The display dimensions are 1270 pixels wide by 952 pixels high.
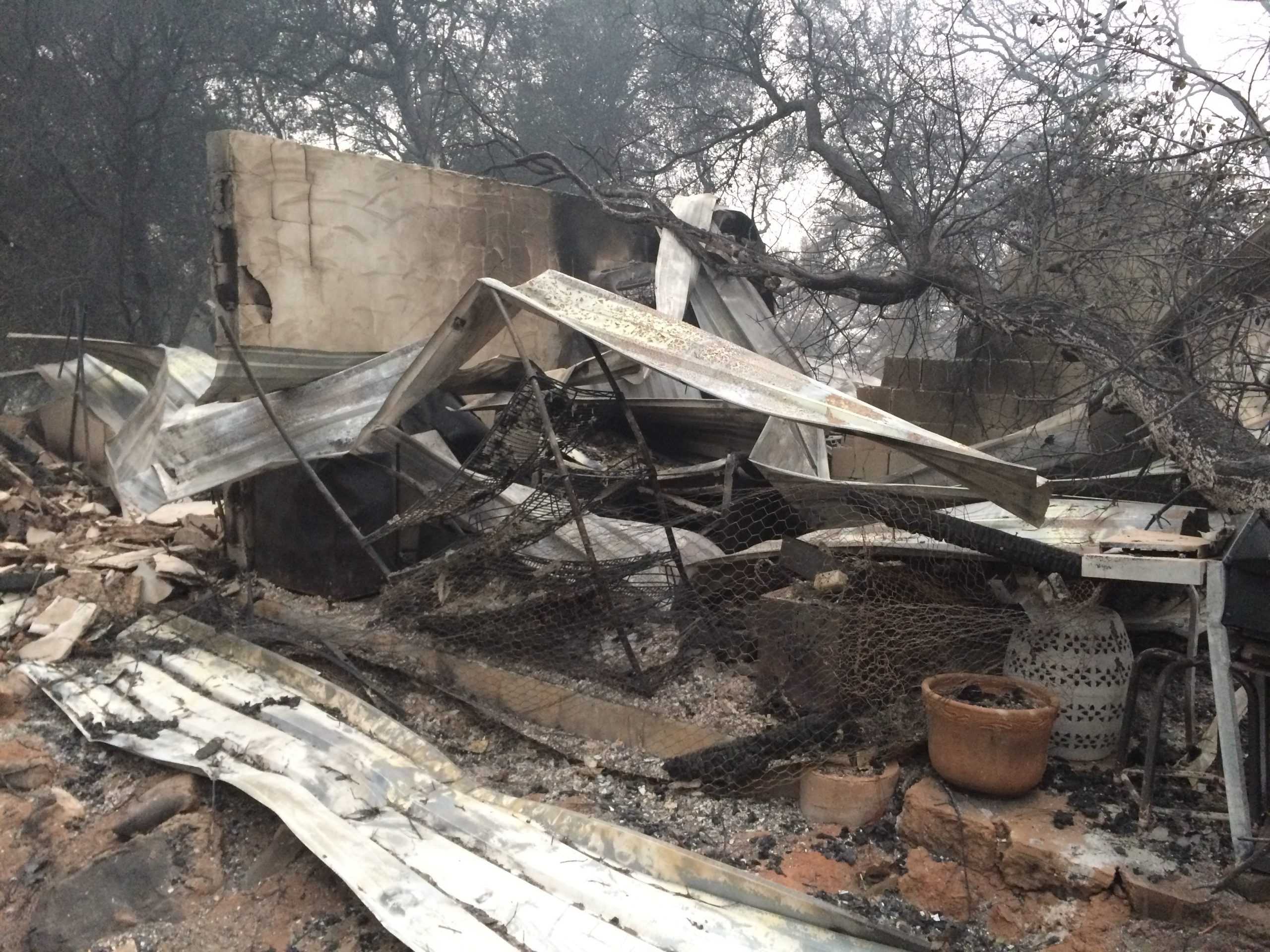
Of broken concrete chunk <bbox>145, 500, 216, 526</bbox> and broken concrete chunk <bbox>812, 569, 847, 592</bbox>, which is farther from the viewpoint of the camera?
broken concrete chunk <bbox>145, 500, 216, 526</bbox>

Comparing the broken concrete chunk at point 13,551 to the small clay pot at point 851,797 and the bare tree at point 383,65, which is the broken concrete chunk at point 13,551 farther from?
the bare tree at point 383,65

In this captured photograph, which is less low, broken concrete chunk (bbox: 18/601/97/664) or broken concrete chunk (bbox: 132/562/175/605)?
broken concrete chunk (bbox: 132/562/175/605)

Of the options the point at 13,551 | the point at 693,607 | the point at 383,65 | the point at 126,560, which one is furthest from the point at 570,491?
the point at 383,65

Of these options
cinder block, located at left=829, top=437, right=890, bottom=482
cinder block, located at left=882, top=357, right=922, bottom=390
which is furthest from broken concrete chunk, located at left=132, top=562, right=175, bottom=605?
cinder block, located at left=882, top=357, right=922, bottom=390

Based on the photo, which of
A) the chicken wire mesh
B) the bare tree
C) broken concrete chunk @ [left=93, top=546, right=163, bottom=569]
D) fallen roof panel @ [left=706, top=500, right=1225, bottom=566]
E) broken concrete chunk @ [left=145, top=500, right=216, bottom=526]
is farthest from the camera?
the bare tree

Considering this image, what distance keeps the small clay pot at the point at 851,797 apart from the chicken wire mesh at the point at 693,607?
97 mm

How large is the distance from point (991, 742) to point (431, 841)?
1.75 meters

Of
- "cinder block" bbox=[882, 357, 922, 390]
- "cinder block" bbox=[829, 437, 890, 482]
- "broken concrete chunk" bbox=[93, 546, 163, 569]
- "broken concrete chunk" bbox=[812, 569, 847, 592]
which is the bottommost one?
"broken concrete chunk" bbox=[93, 546, 163, 569]

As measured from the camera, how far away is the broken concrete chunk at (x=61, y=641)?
439 centimetres

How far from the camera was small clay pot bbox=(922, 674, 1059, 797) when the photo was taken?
290 centimetres

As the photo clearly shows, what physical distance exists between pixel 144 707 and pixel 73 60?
32.0 ft

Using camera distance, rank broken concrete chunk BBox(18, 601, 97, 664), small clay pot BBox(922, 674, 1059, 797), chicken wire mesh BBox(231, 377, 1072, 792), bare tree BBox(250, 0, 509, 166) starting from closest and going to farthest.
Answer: small clay pot BBox(922, 674, 1059, 797) → chicken wire mesh BBox(231, 377, 1072, 792) → broken concrete chunk BBox(18, 601, 97, 664) → bare tree BBox(250, 0, 509, 166)

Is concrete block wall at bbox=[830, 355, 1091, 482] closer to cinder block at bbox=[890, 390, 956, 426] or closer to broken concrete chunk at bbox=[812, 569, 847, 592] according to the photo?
cinder block at bbox=[890, 390, 956, 426]

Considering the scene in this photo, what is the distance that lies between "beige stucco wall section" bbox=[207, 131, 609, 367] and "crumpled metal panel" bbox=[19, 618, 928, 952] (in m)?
2.38
